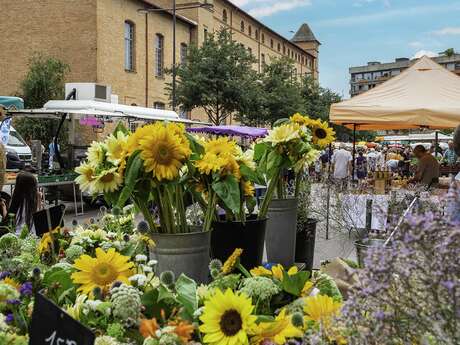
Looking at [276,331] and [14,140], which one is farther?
[14,140]

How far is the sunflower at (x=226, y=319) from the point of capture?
1.37m

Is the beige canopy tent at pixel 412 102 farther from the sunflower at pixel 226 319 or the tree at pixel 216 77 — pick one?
the tree at pixel 216 77

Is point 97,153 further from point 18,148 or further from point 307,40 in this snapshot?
point 307,40

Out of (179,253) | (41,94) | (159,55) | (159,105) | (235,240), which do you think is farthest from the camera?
(159,55)

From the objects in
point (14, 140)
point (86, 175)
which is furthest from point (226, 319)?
point (14, 140)

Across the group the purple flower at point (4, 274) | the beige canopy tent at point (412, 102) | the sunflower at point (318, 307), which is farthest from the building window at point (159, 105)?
the sunflower at point (318, 307)

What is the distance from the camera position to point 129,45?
Answer: 29750 millimetres

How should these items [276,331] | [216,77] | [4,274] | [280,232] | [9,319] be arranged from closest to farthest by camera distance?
[276,331] → [9,319] → [4,274] → [280,232] → [216,77]

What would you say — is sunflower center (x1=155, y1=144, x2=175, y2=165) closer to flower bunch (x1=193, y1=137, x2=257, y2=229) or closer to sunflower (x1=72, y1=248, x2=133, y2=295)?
flower bunch (x1=193, y1=137, x2=257, y2=229)

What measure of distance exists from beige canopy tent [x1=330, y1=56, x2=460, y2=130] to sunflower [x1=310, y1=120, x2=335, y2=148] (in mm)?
4246

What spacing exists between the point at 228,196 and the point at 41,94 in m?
23.4

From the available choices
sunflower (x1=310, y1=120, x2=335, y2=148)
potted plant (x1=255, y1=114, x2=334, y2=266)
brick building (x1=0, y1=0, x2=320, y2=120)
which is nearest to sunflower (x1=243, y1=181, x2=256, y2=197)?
potted plant (x1=255, y1=114, x2=334, y2=266)

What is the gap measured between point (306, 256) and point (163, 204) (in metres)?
2.97

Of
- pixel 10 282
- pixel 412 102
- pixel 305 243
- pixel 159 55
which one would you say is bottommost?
pixel 305 243
